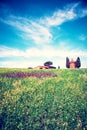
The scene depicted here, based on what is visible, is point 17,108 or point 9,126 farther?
point 17,108

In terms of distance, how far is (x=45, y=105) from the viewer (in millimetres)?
9461

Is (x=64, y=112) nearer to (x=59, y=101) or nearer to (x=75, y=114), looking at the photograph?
(x=75, y=114)

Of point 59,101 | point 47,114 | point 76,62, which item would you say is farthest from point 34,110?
point 76,62

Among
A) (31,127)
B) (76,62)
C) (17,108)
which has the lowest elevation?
(31,127)

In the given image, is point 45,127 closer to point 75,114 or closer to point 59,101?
point 75,114

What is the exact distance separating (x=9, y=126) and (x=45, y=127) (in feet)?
4.97

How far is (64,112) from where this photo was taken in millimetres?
8688

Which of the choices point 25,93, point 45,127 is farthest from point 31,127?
point 25,93

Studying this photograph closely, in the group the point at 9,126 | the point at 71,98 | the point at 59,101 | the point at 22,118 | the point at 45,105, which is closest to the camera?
the point at 9,126

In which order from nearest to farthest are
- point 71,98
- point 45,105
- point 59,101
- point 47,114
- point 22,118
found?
point 22,118, point 47,114, point 45,105, point 59,101, point 71,98

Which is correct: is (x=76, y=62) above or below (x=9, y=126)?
above

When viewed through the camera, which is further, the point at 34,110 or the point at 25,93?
the point at 25,93

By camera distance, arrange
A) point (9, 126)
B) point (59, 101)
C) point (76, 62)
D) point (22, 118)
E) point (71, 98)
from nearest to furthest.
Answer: point (9, 126) < point (22, 118) < point (59, 101) < point (71, 98) < point (76, 62)

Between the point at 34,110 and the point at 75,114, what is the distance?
2.06 metres
